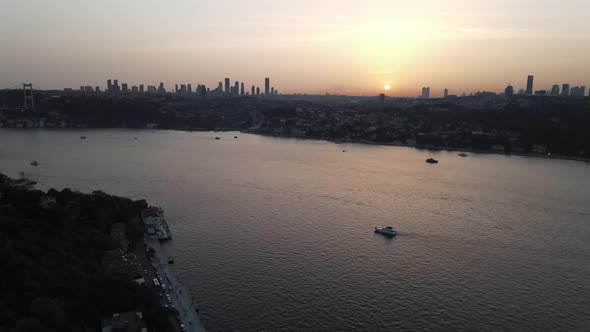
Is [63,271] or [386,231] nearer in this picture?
[63,271]

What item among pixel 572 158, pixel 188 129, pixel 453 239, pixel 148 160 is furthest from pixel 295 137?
pixel 453 239

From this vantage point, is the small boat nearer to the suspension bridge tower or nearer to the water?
the water

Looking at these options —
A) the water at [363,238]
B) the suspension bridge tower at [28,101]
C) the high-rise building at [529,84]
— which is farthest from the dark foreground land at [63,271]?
the high-rise building at [529,84]

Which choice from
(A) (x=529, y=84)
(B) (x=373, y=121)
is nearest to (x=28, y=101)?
(B) (x=373, y=121)

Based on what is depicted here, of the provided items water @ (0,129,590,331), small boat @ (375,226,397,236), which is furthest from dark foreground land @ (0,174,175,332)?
small boat @ (375,226,397,236)

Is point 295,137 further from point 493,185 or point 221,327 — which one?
point 221,327

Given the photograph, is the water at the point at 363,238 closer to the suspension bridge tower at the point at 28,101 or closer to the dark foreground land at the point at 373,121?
the dark foreground land at the point at 373,121

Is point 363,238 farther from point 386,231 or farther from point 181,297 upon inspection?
point 181,297
